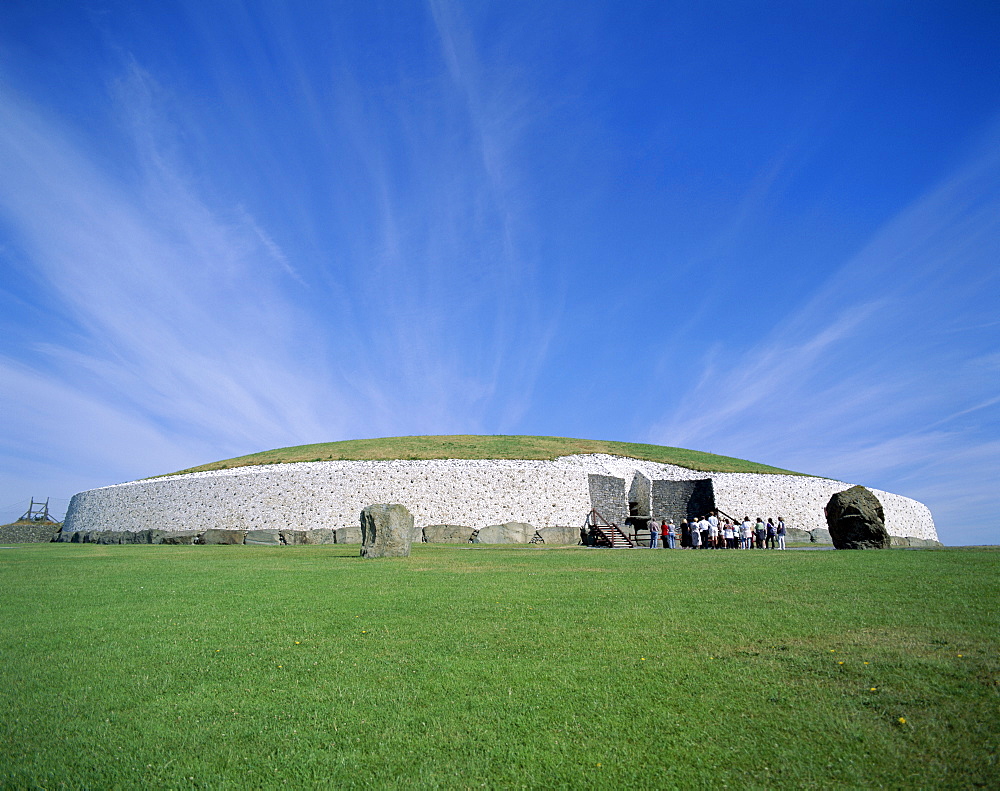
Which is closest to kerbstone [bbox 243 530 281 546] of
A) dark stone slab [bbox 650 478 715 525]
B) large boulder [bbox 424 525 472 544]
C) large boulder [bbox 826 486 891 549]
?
large boulder [bbox 424 525 472 544]

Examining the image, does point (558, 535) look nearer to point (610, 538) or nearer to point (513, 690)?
point (610, 538)

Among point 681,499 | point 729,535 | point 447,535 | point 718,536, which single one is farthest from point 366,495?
point 681,499

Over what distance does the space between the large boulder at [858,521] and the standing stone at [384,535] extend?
14336 millimetres

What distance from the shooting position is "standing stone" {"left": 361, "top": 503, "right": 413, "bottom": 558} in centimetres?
1784

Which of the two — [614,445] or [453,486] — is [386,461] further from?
[614,445]

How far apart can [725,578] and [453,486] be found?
2487 centimetres

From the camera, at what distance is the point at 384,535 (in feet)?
58.7

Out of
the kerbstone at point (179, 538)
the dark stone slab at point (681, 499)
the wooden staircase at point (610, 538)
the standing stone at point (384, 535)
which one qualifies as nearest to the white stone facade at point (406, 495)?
the dark stone slab at point (681, 499)

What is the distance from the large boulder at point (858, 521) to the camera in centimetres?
1872

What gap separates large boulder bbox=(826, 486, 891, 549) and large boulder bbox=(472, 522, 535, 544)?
546 inches

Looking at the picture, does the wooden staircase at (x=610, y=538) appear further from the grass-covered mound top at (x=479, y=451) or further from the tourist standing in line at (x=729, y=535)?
the grass-covered mound top at (x=479, y=451)

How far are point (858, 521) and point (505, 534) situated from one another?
50.7 feet

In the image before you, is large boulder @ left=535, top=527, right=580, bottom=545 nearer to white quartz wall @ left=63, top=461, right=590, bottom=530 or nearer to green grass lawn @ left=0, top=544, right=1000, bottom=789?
white quartz wall @ left=63, top=461, right=590, bottom=530

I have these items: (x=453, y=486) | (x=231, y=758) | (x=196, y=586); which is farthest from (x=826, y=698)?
(x=453, y=486)
